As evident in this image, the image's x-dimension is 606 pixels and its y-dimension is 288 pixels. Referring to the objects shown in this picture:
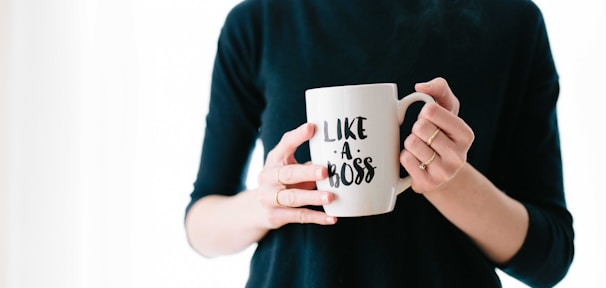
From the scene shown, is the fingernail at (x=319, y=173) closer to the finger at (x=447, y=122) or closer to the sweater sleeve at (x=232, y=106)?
the finger at (x=447, y=122)

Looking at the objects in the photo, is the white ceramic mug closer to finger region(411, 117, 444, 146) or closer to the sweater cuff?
finger region(411, 117, 444, 146)

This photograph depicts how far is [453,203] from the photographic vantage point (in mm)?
671

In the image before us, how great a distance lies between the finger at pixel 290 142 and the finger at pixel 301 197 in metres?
0.03

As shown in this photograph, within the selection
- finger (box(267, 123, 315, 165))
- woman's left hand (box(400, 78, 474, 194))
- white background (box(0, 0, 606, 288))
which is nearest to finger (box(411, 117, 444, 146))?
A: woman's left hand (box(400, 78, 474, 194))

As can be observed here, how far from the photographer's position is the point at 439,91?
582mm

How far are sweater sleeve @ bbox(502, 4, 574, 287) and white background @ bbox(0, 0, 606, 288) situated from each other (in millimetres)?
504

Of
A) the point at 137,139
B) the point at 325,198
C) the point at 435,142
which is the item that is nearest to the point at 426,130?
the point at 435,142

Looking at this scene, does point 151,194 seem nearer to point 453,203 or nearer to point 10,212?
point 10,212

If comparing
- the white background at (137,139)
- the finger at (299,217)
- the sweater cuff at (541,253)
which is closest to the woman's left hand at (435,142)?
the finger at (299,217)

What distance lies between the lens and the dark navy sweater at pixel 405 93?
71 cm

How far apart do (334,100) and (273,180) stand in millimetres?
131

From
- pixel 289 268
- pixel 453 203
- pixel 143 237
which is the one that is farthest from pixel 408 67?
pixel 143 237

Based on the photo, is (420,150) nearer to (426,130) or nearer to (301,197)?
(426,130)

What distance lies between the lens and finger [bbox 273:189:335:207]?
59 cm
